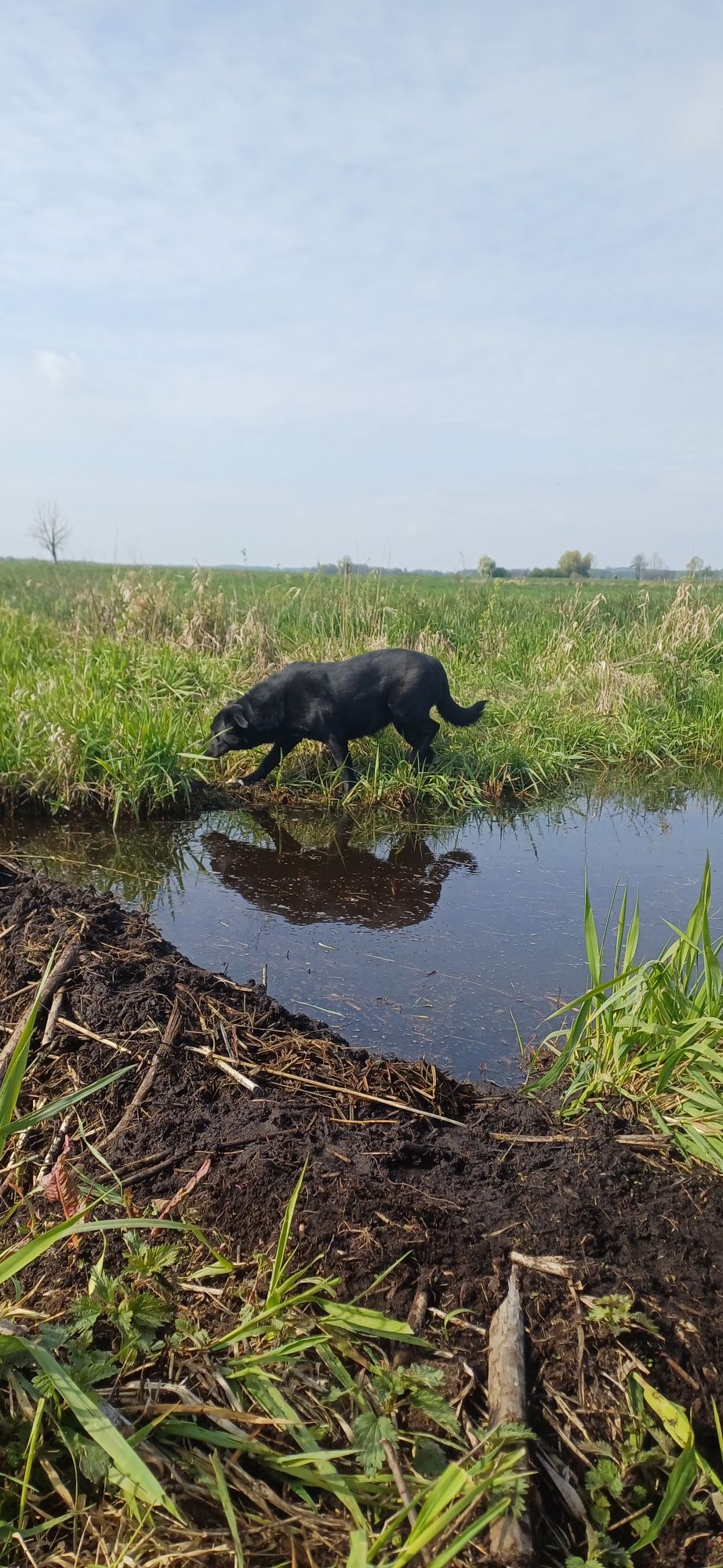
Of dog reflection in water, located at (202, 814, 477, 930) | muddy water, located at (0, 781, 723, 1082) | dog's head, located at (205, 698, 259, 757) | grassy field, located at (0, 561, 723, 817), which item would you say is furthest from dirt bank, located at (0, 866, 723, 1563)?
dog's head, located at (205, 698, 259, 757)

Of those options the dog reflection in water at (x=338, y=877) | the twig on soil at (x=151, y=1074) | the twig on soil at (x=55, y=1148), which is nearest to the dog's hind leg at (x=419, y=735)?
the dog reflection in water at (x=338, y=877)

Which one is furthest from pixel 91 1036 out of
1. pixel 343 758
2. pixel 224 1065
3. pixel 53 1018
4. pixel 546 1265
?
pixel 343 758

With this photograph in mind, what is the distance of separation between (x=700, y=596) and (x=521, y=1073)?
9798 millimetres

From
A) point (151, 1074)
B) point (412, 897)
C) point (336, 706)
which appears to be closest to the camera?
point (151, 1074)

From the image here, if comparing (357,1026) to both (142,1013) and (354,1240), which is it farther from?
(354,1240)

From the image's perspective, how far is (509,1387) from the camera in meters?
1.54

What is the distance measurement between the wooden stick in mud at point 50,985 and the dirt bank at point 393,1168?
40 mm

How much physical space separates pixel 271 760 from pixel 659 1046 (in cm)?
475

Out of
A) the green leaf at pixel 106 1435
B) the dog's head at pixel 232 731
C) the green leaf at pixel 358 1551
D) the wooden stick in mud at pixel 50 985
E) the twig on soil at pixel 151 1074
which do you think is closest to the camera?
the green leaf at pixel 358 1551

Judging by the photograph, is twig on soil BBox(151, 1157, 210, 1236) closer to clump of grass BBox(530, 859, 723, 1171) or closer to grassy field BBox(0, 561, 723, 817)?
clump of grass BBox(530, 859, 723, 1171)

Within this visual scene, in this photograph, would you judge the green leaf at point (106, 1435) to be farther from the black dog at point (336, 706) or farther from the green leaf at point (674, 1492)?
the black dog at point (336, 706)

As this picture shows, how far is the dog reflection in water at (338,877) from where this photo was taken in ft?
15.7

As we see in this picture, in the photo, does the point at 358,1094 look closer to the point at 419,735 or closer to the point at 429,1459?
the point at 429,1459

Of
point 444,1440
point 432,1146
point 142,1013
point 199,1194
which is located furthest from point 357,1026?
point 444,1440
